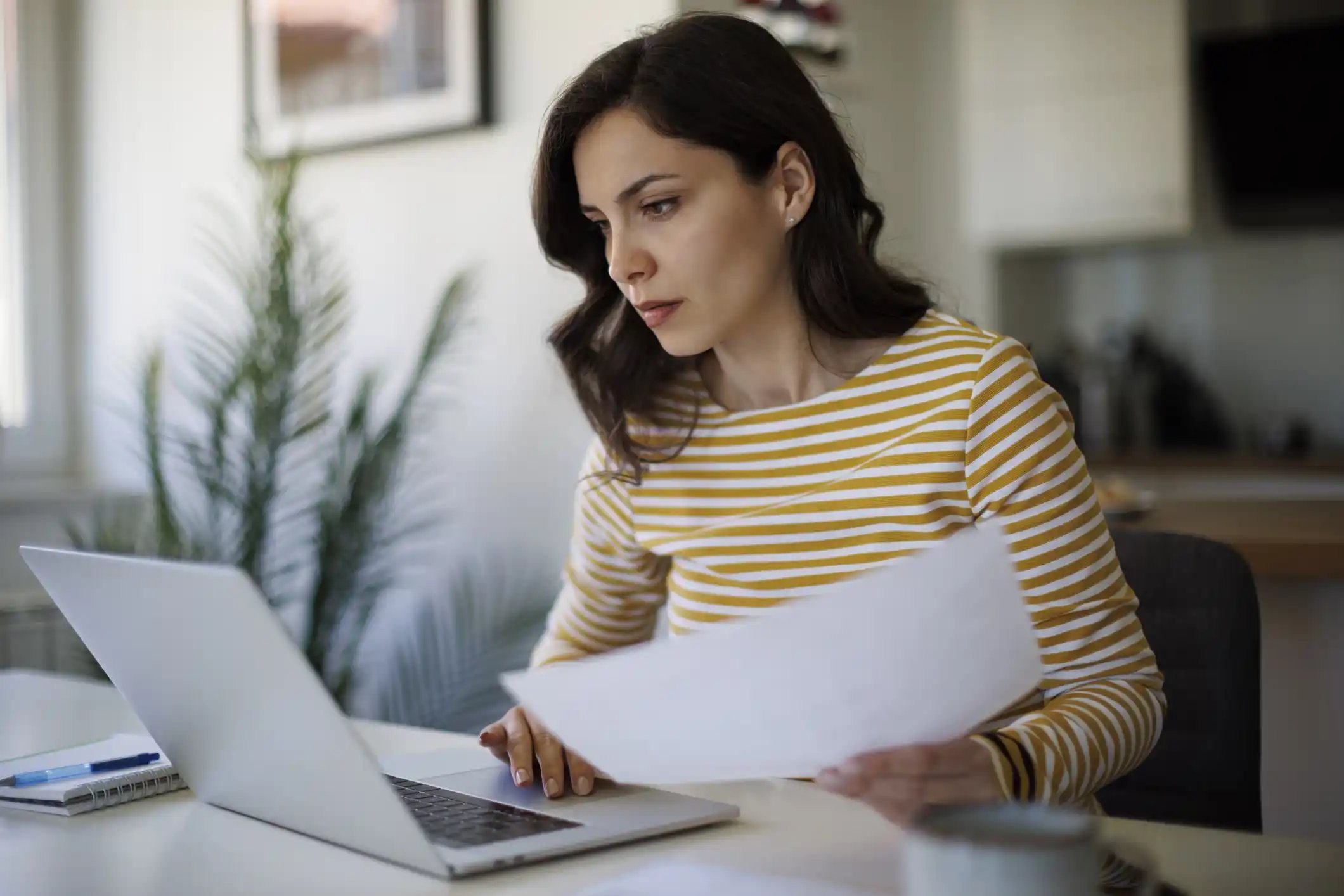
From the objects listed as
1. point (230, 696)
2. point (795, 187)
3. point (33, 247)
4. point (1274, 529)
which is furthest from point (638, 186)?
point (33, 247)

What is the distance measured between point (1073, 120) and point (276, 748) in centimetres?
338

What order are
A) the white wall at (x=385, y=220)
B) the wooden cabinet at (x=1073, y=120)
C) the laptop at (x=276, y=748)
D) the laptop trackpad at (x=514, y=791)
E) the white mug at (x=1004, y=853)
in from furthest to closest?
1. the wooden cabinet at (x=1073, y=120)
2. the white wall at (x=385, y=220)
3. the laptop trackpad at (x=514, y=791)
4. the laptop at (x=276, y=748)
5. the white mug at (x=1004, y=853)

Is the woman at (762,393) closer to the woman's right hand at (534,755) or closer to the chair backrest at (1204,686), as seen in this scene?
the woman's right hand at (534,755)

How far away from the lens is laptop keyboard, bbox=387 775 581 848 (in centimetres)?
87

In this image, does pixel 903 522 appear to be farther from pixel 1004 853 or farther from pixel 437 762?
pixel 1004 853

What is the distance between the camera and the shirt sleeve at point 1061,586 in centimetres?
101

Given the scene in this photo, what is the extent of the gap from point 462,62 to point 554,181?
1.27 m

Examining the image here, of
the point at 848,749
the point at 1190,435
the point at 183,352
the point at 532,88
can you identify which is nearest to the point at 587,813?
the point at 848,749

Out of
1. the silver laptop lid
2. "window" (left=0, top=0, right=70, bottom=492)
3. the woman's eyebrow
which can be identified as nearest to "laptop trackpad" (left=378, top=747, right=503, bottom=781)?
the silver laptop lid

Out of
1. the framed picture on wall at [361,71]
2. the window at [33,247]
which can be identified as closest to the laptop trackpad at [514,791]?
the framed picture on wall at [361,71]

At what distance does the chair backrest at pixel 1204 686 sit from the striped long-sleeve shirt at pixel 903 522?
0.13 meters

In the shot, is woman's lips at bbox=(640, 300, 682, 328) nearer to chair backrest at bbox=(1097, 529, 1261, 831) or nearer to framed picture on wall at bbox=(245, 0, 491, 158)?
chair backrest at bbox=(1097, 529, 1261, 831)

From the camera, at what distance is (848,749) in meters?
0.76

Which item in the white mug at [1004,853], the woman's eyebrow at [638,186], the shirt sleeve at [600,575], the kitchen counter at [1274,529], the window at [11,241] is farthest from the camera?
the window at [11,241]
